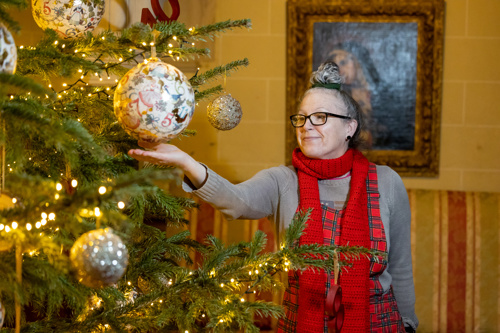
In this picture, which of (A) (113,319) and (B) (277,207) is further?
(B) (277,207)

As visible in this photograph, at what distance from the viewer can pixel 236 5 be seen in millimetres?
2756

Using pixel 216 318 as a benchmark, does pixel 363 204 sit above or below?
above

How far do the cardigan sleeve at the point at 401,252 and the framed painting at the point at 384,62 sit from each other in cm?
89

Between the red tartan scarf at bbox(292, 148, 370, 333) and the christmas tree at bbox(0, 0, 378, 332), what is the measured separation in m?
0.38

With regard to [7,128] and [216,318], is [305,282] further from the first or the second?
[7,128]

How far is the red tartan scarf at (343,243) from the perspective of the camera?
1.70 m

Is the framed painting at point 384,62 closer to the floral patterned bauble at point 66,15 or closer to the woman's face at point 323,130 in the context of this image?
the woman's face at point 323,130

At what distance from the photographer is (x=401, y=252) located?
1.86 meters

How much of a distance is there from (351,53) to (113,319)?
6.52ft

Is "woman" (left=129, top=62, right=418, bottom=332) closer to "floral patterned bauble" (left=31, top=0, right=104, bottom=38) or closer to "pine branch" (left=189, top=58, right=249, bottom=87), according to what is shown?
"pine branch" (left=189, top=58, right=249, bottom=87)

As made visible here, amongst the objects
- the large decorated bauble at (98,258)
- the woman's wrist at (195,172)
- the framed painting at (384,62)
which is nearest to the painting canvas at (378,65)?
the framed painting at (384,62)

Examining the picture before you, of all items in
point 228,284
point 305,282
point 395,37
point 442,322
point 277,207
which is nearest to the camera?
point 228,284

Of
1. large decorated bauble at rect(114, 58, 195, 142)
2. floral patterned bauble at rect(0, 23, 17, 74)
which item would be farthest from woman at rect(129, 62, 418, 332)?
floral patterned bauble at rect(0, 23, 17, 74)

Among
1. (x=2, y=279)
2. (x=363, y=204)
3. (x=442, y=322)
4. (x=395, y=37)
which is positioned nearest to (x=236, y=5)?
(x=395, y=37)
